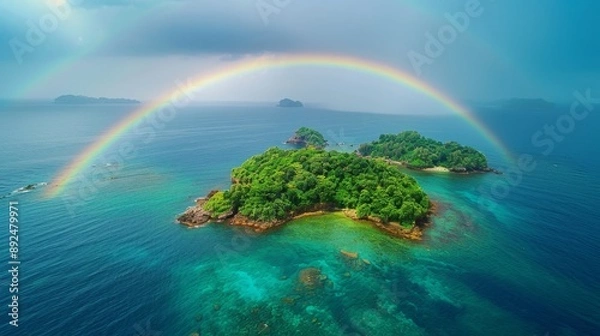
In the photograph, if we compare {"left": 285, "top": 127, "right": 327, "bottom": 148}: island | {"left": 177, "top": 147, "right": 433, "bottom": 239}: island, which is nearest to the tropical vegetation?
{"left": 177, "top": 147, "right": 433, "bottom": 239}: island

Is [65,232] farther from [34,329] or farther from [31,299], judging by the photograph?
[34,329]

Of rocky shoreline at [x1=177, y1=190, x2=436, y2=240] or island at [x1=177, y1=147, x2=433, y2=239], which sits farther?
island at [x1=177, y1=147, x2=433, y2=239]

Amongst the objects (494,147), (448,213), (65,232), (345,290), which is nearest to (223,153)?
(65,232)

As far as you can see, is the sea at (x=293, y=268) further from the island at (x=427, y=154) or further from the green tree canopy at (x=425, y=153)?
the green tree canopy at (x=425, y=153)

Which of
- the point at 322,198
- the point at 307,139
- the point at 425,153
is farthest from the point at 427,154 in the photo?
the point at 307,139

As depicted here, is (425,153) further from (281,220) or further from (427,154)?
(281,220)

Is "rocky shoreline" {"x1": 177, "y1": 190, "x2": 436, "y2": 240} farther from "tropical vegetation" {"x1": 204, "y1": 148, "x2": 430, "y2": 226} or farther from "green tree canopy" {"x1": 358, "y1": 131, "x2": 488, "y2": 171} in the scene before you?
"green tree canopy" {"x1": 358, "y1": 131, "x2": 488, "y2": 171}

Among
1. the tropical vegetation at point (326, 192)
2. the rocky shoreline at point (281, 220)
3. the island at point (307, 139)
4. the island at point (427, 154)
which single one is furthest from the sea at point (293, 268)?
the island at point (307, 139)

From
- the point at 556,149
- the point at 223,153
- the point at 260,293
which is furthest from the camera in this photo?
the point at 556,149
